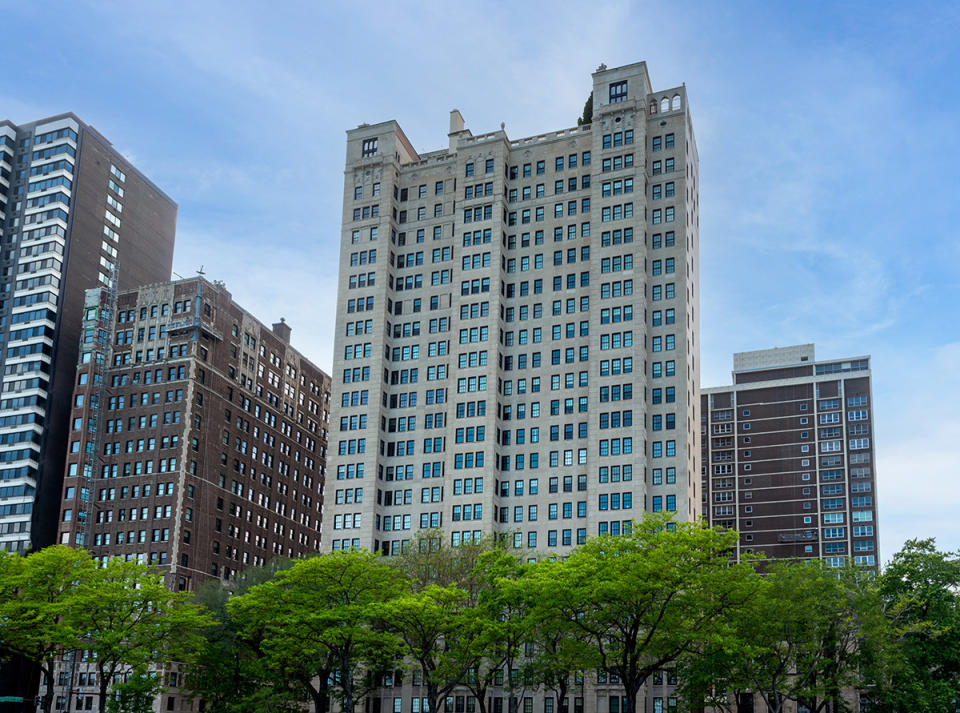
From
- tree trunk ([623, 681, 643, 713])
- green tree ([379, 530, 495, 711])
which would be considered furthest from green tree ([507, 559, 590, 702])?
tree trunk ([623, 681, 643, 713])

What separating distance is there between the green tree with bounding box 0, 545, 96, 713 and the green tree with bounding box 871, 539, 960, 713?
65.5 m

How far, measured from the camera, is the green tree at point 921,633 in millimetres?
83875

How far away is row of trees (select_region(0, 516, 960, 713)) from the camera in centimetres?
7794

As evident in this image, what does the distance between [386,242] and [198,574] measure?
184ft

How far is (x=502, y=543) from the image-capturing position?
4636 inches

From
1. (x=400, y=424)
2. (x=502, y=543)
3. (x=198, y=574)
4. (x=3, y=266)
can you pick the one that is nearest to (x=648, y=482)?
(x=502, y=543)

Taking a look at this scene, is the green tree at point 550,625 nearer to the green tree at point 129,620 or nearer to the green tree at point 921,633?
the green tree at point 921,633

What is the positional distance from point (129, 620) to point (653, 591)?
45.9 m

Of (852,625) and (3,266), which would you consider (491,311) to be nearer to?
(852,625)

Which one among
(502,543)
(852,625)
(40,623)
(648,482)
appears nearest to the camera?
(852,625)

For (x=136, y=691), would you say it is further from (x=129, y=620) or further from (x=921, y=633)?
(x=921, y=633)

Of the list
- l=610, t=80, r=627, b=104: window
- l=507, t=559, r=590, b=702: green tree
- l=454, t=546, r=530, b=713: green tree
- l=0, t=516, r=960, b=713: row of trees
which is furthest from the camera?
l=610, t=80, r=627, b=104: window

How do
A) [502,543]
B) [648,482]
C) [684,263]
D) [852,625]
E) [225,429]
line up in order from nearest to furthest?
[852,625] → [502,543] → [648,482] → [684,263] → [225,429]

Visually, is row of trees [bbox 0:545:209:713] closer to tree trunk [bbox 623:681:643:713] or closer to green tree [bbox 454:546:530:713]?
green tree [bbox 454:546:530:713]
